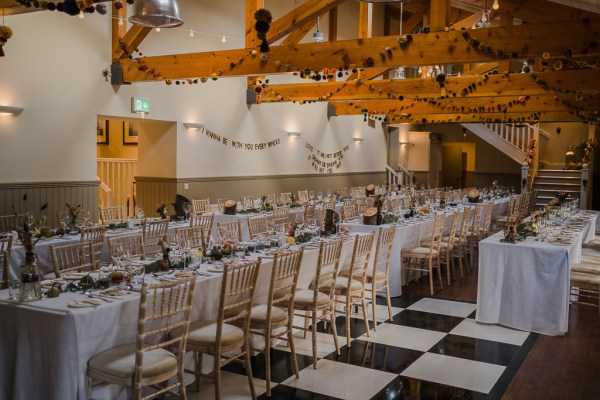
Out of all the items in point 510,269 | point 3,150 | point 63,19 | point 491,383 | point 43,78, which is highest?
point 63,19

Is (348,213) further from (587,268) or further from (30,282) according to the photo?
(30,282)

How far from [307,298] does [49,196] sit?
20.3 ft

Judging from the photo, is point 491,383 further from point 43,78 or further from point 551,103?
point 551,103

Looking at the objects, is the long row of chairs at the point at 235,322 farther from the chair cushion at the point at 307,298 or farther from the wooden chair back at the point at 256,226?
the wooden chair back at the point at 256,226

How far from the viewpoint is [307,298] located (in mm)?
5109

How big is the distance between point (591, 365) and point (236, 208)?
6298 millimetres

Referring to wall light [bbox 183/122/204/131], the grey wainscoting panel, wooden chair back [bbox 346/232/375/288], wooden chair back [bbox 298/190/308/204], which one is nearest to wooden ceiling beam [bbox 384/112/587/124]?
the grey wainscoting panel

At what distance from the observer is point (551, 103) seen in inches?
543

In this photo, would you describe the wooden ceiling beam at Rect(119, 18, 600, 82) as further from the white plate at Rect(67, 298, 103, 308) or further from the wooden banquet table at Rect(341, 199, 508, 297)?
the white plate at Rect(67, 298, 103, 308)

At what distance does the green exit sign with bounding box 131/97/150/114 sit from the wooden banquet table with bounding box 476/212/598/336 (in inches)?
278

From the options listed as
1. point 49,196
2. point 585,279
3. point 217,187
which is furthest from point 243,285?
point 217,187

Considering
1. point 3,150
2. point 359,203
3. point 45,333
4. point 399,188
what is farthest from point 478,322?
point 399,188

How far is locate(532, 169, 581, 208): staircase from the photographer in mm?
18281

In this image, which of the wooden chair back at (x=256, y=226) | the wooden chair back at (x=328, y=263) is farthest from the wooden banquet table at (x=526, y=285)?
the wooden chair back at (x=256, y=226)
